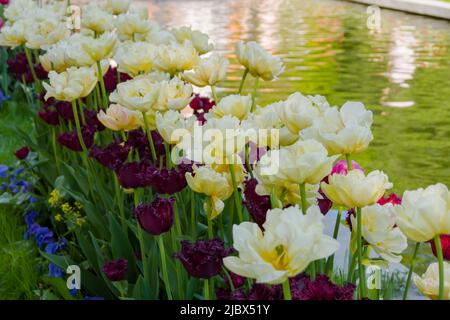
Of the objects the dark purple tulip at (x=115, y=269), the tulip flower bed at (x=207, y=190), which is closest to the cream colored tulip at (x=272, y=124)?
the tulip flower bed at (x=207, y=190)

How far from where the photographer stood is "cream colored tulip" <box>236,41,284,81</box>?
109 inches

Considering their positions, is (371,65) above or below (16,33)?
below

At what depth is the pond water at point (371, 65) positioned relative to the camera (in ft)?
20.0

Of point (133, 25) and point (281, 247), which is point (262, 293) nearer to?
point (281, 247)

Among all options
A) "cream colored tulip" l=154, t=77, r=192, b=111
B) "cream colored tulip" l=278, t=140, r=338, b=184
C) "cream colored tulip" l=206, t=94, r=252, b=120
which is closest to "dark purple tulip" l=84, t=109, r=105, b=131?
"cream colored tulip" l=154, t=77, r=192, b=111

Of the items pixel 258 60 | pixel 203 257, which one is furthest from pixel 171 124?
pixel 258 60

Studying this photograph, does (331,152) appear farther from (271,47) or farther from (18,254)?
(271,47)

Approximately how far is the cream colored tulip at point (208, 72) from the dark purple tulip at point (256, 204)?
33.3 inches

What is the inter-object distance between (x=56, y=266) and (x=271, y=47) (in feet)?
29.3

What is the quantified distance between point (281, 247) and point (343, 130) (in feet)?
1.62

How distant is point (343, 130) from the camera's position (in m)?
1.79

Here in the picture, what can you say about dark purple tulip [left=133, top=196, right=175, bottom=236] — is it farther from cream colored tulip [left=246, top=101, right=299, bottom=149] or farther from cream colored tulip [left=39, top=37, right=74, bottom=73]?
cream colored tulip [left=39, top=37, right=74, bottom=73]

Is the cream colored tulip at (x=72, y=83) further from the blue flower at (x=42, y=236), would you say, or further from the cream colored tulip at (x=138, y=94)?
the blue flower at (x=42, y=236)

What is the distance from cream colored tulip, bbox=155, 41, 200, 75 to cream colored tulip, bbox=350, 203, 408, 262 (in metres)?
1.28
